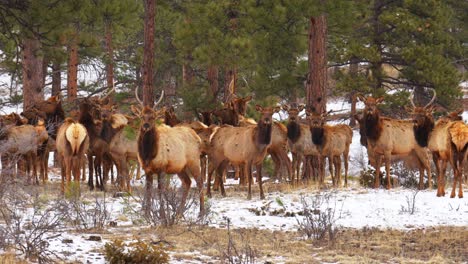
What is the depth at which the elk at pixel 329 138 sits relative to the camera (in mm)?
18828

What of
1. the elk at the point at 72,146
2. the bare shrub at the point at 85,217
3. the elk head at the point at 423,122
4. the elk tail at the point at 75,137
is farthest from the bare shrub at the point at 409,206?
the elk tail at the point at 75,137

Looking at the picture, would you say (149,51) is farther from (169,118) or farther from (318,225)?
(318,225)

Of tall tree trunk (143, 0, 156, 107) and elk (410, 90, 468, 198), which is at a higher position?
tall tree trunk (143, 0, 156, 107)

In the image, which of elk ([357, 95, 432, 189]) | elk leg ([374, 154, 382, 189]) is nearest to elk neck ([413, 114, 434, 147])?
elk ([357, 95, 432, 189])

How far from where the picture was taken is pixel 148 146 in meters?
13.5

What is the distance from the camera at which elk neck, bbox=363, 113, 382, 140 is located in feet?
59.2

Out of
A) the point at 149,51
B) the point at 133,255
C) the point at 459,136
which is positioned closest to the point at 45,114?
the point at 149,51

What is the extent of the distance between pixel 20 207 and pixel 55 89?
18.4 meters

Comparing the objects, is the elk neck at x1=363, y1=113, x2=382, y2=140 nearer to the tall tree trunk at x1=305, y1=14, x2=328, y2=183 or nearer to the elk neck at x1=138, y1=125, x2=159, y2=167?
the tall tree trunk at x1=305, y1=14, x2=328, y2=183

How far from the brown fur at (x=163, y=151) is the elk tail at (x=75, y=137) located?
2.68 metres

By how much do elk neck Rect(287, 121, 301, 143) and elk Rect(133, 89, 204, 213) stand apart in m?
5.70

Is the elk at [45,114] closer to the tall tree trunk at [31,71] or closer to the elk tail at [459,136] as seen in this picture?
the tall tree trunk at [31,71]

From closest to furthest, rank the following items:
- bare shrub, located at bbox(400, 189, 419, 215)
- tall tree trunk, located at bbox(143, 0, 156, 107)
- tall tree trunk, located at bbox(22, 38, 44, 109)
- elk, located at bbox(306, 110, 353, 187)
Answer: bare shrub, located at bbox(400, 189, 419, 215)
elk, located at bbox(306, 110, 353, 187)
tall tree trunk, located at bbox(22, 38, 44, 109)
tall tree trunk, located at bbox(143, 0, 156, 107)

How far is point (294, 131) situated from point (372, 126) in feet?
7.15
